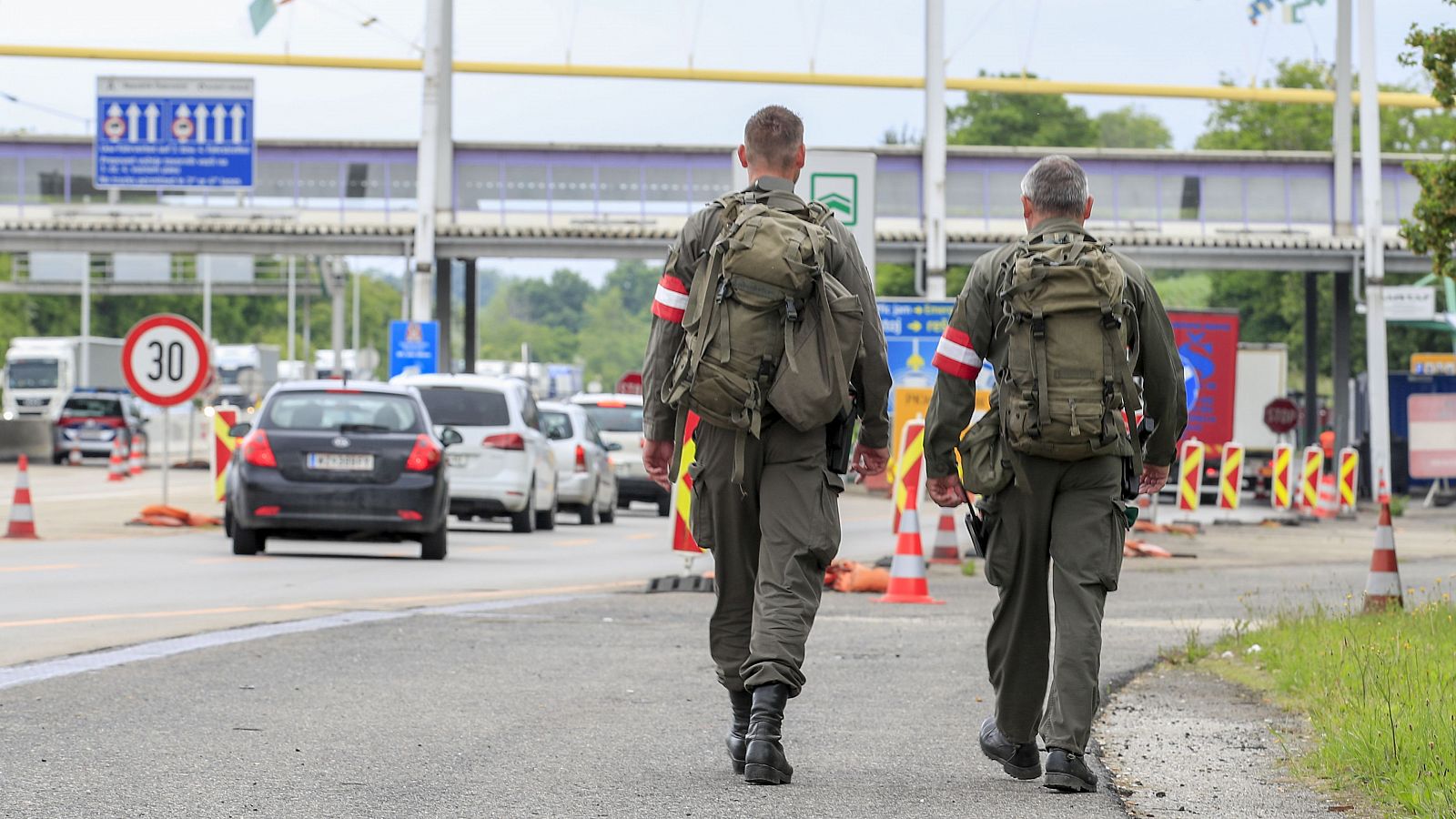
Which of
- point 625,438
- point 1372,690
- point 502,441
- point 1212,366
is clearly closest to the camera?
point 1372,690

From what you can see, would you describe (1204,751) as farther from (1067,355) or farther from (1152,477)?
(1067,355)

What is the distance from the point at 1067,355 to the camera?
620cm

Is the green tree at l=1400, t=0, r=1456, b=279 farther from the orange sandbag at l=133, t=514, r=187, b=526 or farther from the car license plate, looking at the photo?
the orange sandbag at l=133, t=514, r=187, b=526

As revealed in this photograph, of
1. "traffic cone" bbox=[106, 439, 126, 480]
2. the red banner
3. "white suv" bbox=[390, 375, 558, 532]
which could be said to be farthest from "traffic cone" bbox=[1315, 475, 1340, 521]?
"traffic cone" bbox=[106, 439, 126, 480]

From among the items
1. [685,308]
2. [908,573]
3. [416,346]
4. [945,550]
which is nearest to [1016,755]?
[685,308]

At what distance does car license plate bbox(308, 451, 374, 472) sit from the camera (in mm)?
17672

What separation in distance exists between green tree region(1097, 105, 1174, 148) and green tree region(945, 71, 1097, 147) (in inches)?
2460

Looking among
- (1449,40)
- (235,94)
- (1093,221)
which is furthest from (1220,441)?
(1093,221)

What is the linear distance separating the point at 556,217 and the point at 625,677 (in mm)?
51873

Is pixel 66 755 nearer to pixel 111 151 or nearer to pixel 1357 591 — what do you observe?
pixel 1357 591

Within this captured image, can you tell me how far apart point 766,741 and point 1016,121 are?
90569 mm

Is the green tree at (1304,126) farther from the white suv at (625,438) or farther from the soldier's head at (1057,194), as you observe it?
the soldier's head at (1057,194)

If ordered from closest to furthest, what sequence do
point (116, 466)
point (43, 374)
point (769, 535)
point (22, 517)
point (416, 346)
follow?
point (769, 535), point (22, 517), point (416, 346), point (116, 466), point (43, 374)

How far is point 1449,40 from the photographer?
1323cm
